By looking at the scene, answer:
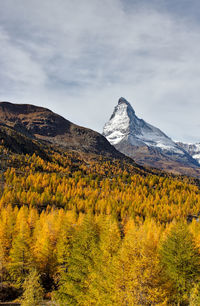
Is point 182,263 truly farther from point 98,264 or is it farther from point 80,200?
point 80,200

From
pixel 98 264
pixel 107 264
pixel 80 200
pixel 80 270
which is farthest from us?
pixel 80 200

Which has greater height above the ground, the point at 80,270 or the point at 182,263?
the point at 182,263

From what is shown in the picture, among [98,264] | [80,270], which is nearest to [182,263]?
[98,264]

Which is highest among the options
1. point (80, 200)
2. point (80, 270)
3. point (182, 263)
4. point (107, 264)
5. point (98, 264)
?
point (107, 264)

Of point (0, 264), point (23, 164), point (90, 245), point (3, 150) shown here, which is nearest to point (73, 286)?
point (90, 245)

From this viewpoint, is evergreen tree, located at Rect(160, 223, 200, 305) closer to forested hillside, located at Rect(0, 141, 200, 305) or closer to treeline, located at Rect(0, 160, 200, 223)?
forested hillside, located at Rect(0, 141, 200, 305)

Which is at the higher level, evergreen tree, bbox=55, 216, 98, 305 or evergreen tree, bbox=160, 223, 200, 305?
evergreen tree, bbox=160, 223, 200, 305

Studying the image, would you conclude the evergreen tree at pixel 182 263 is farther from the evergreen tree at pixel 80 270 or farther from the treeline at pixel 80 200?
the treeline at pixel 80 200

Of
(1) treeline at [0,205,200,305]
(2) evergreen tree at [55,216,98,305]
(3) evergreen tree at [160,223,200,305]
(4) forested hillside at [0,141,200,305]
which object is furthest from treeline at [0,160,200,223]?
(3) evergreen tree at [160,223,200,305]

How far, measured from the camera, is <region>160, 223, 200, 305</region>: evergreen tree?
80.4ft


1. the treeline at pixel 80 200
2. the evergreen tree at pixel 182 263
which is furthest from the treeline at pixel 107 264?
the treeline at pixel 80 200

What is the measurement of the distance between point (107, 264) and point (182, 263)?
464 inches

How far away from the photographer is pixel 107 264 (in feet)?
64.5

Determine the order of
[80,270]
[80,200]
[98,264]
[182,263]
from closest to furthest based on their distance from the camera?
[98,264] → [182,263] → [80,270] → [80,200]
